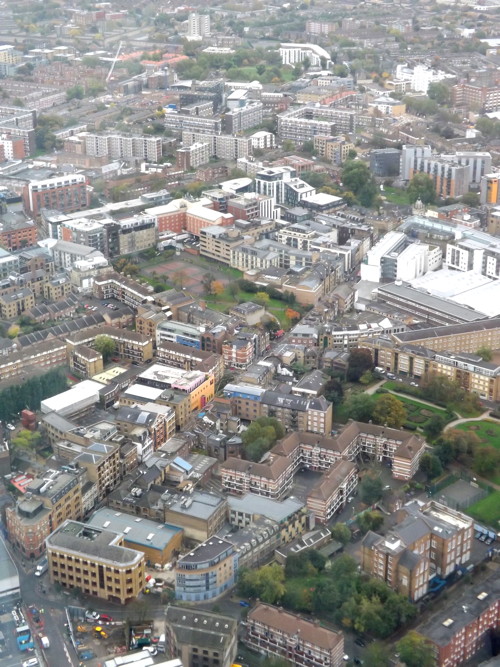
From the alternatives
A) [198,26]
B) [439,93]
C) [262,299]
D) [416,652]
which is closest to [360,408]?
[262,299]

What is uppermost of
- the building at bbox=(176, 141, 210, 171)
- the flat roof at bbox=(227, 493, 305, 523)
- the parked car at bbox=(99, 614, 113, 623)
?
the building at bbox=(176, 141, 210, 171)

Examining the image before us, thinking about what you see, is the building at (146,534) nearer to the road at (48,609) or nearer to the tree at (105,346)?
the road at (48,609)

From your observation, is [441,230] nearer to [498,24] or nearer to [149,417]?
[149,417]

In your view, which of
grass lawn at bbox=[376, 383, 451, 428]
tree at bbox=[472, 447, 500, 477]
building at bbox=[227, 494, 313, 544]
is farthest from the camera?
grass lawn at bbox=[376, 383, 451, 428]

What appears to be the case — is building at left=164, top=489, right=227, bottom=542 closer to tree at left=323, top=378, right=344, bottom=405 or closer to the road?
the road

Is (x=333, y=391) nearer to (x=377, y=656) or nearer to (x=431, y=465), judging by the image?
(x=431, y=465)

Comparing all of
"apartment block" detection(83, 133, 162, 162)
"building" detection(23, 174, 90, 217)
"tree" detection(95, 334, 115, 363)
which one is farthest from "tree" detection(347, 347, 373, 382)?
"apartment block" detection(83, 133, 162, 162)

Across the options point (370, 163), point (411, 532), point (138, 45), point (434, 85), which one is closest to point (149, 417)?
point (411, 532)
